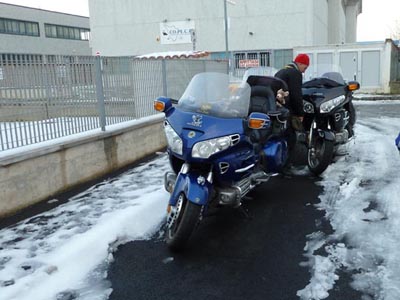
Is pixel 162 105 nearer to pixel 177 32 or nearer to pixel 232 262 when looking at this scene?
pixel 232 262

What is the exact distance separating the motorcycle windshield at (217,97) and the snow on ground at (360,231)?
1.45 meters

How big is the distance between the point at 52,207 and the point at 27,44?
168ft

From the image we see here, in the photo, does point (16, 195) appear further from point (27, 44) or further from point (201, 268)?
point (27, 44)

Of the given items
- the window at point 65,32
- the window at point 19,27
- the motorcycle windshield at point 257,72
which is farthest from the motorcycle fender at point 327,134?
the window at point 65,32

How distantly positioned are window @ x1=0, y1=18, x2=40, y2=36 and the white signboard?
24.9 meters

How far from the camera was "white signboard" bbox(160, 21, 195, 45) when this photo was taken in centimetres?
3259

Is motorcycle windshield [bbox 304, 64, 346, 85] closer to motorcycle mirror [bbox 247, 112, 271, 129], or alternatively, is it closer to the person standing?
the person standing

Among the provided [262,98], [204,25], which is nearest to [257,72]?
[262,98]

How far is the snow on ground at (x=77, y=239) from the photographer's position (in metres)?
3.45

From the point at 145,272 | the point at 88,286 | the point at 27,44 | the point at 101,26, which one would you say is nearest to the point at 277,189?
the point at 145,272

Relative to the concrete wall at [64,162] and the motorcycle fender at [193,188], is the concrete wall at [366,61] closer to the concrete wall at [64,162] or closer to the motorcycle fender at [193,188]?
the concrete wall at [64,162]

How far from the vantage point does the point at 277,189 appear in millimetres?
5883

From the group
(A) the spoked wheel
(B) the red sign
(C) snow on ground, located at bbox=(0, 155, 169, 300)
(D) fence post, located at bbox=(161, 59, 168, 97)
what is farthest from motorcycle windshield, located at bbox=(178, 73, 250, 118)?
(B) the red sign

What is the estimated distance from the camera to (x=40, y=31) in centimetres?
5359
